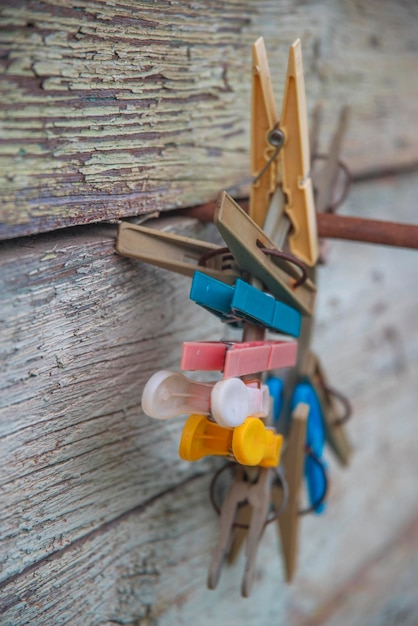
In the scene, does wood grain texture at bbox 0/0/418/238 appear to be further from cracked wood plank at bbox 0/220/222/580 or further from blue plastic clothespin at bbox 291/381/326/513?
blue plastic clothespin at bbox 291/381/326/513

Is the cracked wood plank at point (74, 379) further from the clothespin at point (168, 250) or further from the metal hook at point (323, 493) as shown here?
the metal hook at point (323, 493)

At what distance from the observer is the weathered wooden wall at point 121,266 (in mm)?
485

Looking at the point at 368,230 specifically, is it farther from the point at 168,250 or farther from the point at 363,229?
the point at 168,250

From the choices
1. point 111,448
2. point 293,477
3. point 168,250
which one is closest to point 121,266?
point 168,250

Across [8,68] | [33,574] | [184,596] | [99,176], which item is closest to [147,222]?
[99,176]

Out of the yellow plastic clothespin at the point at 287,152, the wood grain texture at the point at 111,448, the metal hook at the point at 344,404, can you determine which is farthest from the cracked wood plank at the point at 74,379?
the metal hook at the point at 344,404

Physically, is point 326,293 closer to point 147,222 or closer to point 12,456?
point 147,222

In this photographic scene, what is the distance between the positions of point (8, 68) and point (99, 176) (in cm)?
11

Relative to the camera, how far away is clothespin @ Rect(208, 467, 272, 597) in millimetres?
598

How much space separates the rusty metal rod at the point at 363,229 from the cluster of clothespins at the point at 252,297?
0.07 ft

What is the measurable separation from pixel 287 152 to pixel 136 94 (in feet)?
0.44

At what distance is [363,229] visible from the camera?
594 mm

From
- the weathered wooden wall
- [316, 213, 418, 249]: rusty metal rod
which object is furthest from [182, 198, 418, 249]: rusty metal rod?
the weathered wooden wall

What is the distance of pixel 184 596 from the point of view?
756 mm
